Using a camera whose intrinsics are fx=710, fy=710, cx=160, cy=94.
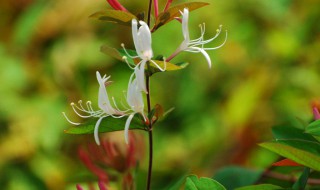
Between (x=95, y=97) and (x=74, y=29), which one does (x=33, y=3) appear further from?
(x=95, y=97)

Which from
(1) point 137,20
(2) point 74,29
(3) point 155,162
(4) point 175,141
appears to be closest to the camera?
(1) point 137,20

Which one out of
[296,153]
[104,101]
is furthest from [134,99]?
[296,153]

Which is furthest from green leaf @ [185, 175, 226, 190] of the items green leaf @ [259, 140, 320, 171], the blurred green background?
the blurred green background

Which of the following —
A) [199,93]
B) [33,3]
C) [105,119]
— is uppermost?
[33,3]

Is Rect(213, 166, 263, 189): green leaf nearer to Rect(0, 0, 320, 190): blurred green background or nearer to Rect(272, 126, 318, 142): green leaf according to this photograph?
Rect(272, 126, 318, 142): green leaf

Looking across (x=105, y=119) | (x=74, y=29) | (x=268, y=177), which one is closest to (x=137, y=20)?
(x=105, y=119)

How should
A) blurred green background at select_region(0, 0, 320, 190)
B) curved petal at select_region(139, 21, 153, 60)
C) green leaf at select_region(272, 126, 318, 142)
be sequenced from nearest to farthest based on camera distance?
curved petal at select_region(139, 21, 153, 60)
green leaf at select_region(272, 126, 318, 142)
blurred green background at select_region(0, 0, 320, 190)

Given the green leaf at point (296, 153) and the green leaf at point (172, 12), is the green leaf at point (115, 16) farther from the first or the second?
the green leaf at point (296, 153)
